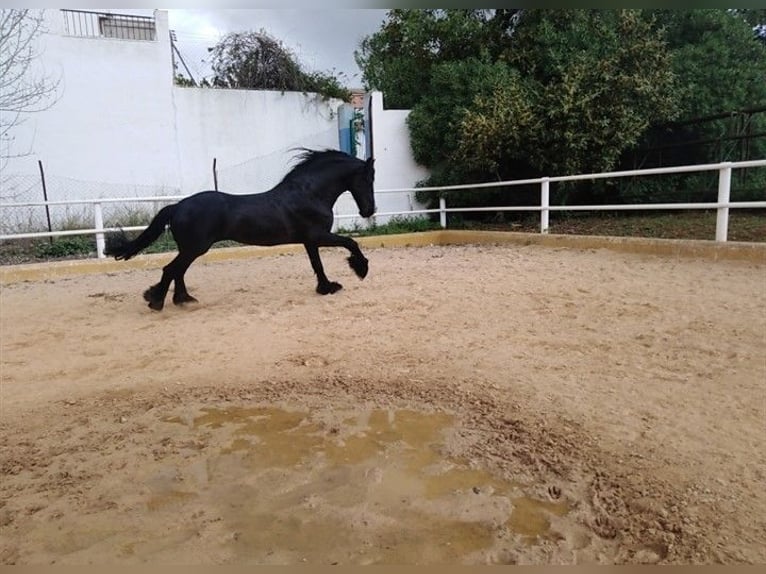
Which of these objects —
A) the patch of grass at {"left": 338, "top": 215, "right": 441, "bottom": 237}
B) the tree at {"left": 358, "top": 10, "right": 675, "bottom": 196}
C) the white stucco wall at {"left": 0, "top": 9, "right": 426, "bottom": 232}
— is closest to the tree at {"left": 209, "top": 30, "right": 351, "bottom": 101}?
the white stucco wall at {"left": 0, "top": 9, "right": 426, "bottom": 232}

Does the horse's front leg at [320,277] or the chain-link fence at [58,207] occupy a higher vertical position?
the chain-link fence at [58,207]

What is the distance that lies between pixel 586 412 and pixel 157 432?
2133 mm

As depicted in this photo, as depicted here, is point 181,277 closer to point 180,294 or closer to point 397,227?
point 180,294

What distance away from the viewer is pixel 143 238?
17.7 ft

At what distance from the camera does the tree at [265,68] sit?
13453 millimetres

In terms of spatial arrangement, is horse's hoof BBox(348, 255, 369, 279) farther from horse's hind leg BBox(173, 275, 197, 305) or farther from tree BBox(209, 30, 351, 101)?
tree BBox(209, 30, 351, 101)

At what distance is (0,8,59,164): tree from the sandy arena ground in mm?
7133

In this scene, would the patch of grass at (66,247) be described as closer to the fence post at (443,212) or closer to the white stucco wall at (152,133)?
the white stucco wall at (152,133)

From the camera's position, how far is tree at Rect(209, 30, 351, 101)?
13453mm

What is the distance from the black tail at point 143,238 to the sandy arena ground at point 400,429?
64cm

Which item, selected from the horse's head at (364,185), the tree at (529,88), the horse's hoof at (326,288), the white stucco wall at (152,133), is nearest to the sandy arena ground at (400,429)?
the horse's hoof at (326,288)

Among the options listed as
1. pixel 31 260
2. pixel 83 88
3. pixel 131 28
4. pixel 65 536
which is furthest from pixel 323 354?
pixel 131 28

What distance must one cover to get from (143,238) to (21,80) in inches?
303

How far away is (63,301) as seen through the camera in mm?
6039
